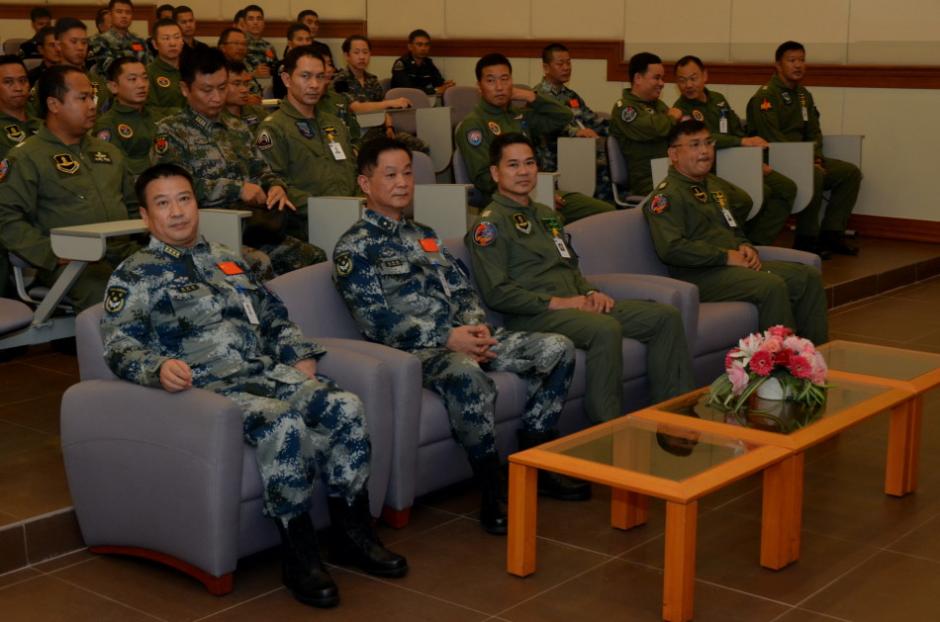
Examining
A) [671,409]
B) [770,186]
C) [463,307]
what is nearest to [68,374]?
[463,307]

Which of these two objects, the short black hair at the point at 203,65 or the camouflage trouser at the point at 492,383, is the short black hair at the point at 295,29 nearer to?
the short black hair at the point at 203,65

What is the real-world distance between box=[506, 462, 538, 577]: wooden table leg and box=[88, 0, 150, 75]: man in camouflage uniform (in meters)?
6.85

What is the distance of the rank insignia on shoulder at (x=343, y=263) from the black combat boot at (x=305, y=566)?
2.99ft

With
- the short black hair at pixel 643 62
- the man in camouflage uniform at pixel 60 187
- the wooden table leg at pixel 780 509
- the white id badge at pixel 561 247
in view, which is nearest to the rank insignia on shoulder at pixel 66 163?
the man in camouflage uniform at pixel 60 187

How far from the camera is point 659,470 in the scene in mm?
3010

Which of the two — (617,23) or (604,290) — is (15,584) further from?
(617,23)

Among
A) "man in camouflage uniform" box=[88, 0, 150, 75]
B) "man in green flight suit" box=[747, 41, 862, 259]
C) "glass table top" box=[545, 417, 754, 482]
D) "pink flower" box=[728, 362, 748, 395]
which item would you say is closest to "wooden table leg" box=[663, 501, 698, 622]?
"glass table top" box=[545, 417, 754, 482]

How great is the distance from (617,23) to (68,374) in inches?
217

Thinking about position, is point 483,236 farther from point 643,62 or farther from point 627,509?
point 643,62

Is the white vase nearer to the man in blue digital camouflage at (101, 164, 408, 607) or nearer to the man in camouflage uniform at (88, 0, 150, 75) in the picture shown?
the man in blue digital camouflage at (101, 164, 408, 607)

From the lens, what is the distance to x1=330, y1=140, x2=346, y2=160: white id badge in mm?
5199

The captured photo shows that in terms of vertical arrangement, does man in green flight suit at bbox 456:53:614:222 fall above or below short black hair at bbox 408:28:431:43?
below

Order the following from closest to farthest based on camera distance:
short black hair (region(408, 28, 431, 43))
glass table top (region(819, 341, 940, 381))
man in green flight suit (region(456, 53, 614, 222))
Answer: glass table top (region(819, 341, 940, 381)) → man in green flight suit (region(456, 53, 614, 222)) → short black hair (region(408, 28, 431, 43))

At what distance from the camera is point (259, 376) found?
3.27 metres
